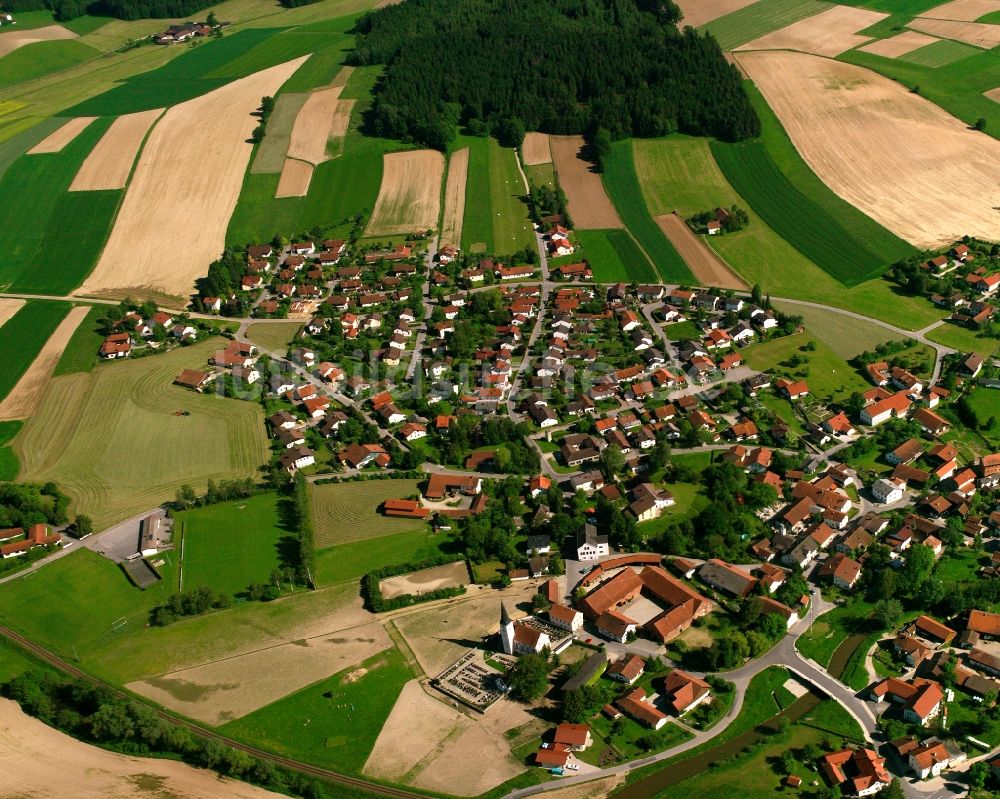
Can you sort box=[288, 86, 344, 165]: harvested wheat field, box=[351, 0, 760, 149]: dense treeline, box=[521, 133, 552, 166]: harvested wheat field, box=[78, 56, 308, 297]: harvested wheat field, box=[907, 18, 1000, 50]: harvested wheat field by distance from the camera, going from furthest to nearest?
1. box=[907, 18, 1000, 50]: harvested wheat field
2. box=[288, 86, 344, 165]: harvested wheat field
3. box=[351, 0, 760, 149]: dense treeline
4. box=[521, 133, 552, 166]: harvested wheat field
5. box=[78, 56, 308, 297]: harvested wheat field

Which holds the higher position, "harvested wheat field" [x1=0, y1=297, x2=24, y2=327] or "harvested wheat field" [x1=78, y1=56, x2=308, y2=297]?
"harvested wheat field" [x1=78, y1=56, x2=308, y2=297]

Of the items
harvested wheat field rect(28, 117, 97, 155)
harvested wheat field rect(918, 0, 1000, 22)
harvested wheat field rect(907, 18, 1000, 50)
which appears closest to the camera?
harvested wheat field rect(28, 117, 97, 155)

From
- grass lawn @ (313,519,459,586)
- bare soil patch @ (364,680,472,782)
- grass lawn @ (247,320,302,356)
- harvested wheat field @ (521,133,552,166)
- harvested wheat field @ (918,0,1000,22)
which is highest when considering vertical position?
harvested wheat field @ (918,0,1000,22)

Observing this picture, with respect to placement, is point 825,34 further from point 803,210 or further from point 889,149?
point 803,210

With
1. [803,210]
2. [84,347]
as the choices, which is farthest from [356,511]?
[803,210]

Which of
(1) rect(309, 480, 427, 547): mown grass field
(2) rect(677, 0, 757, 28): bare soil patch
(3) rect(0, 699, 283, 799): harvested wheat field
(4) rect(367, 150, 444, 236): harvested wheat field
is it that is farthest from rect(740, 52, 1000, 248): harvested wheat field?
(3) rect(0, 699, 283, 799): harvested wheat field

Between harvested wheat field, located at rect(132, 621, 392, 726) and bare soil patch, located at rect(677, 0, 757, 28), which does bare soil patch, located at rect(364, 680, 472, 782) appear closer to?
harvested wheat field, located at rect(132, 621, 392, 726)

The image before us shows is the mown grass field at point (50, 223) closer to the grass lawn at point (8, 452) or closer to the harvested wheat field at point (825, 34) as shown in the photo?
the grass lawn at point (8, 452)
